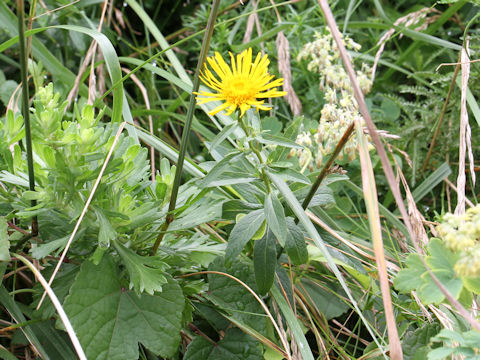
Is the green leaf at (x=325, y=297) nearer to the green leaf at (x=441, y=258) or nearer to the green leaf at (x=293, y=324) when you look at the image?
the green leaf at (x=293, y=324)

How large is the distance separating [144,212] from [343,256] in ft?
1.50

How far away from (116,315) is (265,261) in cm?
33

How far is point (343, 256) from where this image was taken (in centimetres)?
116

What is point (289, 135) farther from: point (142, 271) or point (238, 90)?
point (142, 271)

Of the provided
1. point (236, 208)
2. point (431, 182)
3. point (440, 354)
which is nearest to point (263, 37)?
point (431, 182)

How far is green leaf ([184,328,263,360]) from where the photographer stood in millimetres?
1117

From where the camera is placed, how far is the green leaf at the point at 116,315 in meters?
1.01

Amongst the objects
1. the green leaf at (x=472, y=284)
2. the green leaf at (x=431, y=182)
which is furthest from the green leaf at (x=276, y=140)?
the green leaf at (x=431, y=182)

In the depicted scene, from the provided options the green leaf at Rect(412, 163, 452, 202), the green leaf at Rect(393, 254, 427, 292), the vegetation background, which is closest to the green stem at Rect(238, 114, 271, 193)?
the vegetation background

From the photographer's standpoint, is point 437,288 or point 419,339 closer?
point 437,288

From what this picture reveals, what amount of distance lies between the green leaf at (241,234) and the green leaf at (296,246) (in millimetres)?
74

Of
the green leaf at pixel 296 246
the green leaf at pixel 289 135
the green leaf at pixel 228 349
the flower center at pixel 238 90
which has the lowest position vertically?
the green leaf at pixel 228 349

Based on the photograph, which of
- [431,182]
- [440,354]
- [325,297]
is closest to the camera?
[440,354]

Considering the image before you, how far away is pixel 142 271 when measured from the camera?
3.29ft
